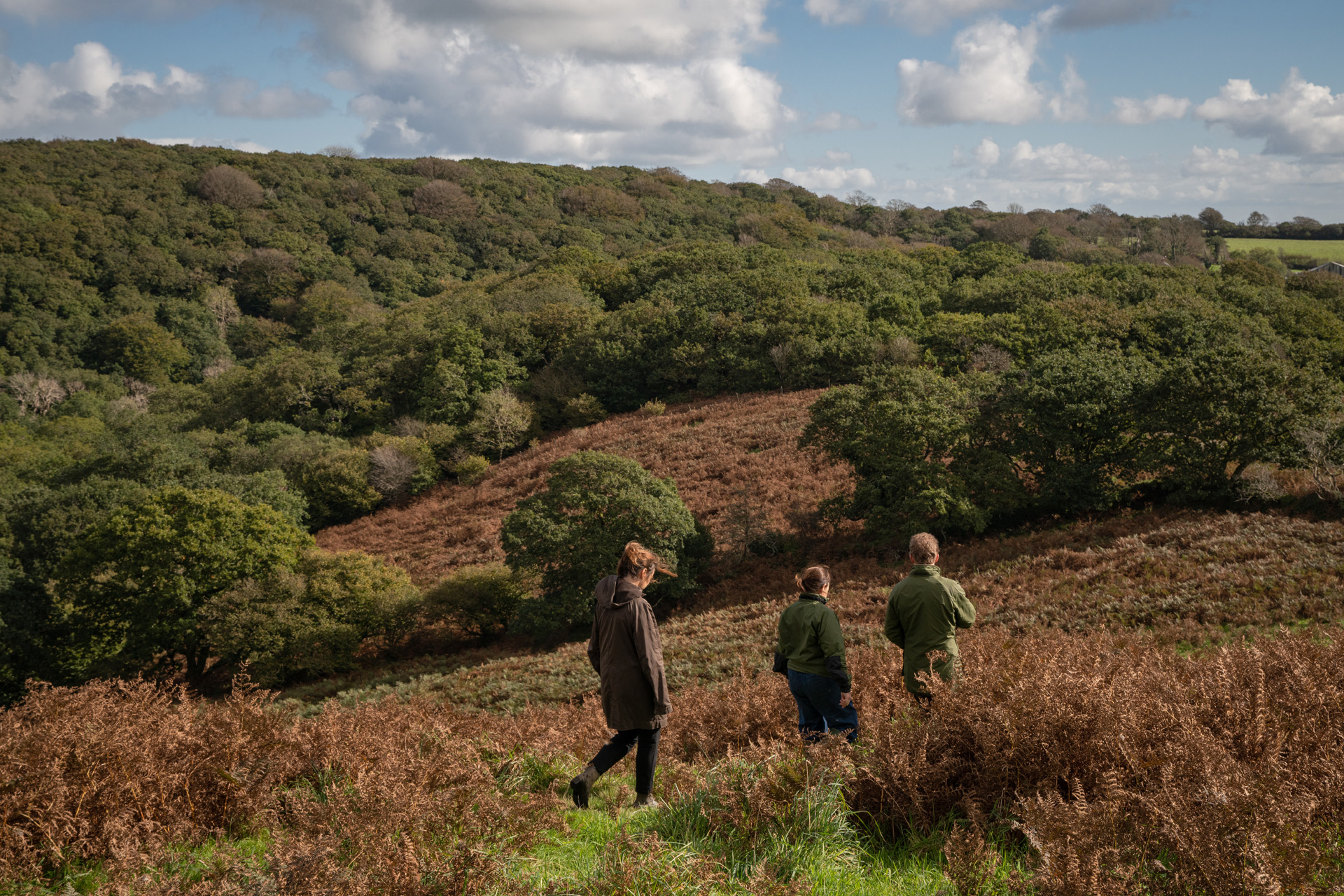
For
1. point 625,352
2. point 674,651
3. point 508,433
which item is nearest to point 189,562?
point 674,651

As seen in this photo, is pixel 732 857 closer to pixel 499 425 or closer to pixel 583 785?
pixel 583 785

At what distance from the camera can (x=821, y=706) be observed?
5.71 m

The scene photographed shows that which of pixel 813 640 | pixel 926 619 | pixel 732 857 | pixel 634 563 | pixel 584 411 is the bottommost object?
pixel 584 411

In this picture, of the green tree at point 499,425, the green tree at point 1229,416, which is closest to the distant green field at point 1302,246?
the green tree at point 1229,416

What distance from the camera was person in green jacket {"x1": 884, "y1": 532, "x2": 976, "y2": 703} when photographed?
5.50 metres

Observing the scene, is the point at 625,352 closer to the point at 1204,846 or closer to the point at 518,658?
the point at 518,658

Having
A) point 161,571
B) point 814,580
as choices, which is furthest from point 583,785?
point 161,571

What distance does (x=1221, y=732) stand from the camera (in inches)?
174

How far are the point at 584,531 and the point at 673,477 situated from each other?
38.3 ft

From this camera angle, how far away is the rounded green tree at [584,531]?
72.8ft

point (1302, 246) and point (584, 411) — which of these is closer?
point (584, 411)

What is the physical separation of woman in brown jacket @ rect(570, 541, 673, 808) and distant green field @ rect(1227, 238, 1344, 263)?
313ft

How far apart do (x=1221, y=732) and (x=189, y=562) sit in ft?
89.2

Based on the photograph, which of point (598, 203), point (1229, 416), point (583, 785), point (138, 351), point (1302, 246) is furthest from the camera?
point (598, 203)
